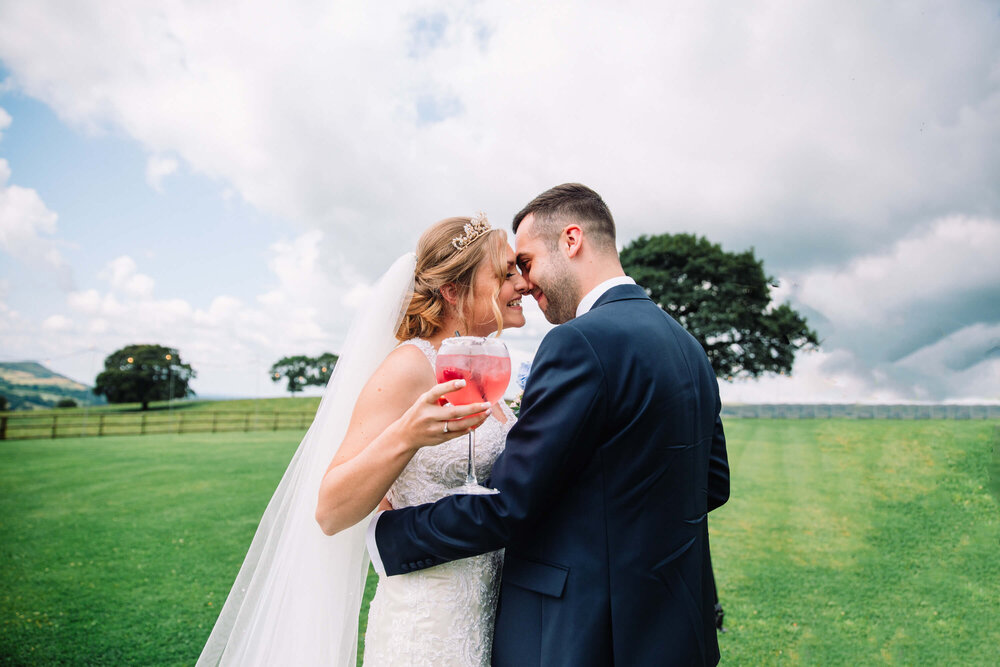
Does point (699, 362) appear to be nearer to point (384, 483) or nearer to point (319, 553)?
point (384, 483)

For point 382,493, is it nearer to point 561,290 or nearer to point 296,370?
point 561,290

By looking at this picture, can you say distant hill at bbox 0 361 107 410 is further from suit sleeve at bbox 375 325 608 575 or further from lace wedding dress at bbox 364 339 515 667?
suit sleeve at bbox 375 325 608 575

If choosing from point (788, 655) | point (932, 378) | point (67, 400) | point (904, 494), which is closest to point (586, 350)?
point (788, 655)

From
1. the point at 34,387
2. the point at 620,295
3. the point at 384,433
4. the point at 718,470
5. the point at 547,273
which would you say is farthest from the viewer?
the point at 34,387

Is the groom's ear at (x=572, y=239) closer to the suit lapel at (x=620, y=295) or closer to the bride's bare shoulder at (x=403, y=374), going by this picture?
the suit lapel at (x=620, y=295)

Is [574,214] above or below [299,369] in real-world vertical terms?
below

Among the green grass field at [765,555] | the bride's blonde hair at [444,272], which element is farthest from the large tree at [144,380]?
the bride's blonde hair at [444,272]

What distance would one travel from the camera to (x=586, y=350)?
5.60 feet

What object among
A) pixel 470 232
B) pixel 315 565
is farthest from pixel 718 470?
pixel 315 565

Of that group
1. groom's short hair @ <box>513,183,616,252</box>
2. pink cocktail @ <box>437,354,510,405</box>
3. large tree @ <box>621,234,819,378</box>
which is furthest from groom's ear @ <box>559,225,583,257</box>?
large tree @ <box>621,234,819,378</box>

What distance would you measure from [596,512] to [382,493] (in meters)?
0.69

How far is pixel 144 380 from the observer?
158ft

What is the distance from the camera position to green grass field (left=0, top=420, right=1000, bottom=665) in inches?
213

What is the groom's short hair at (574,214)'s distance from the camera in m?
2.42
